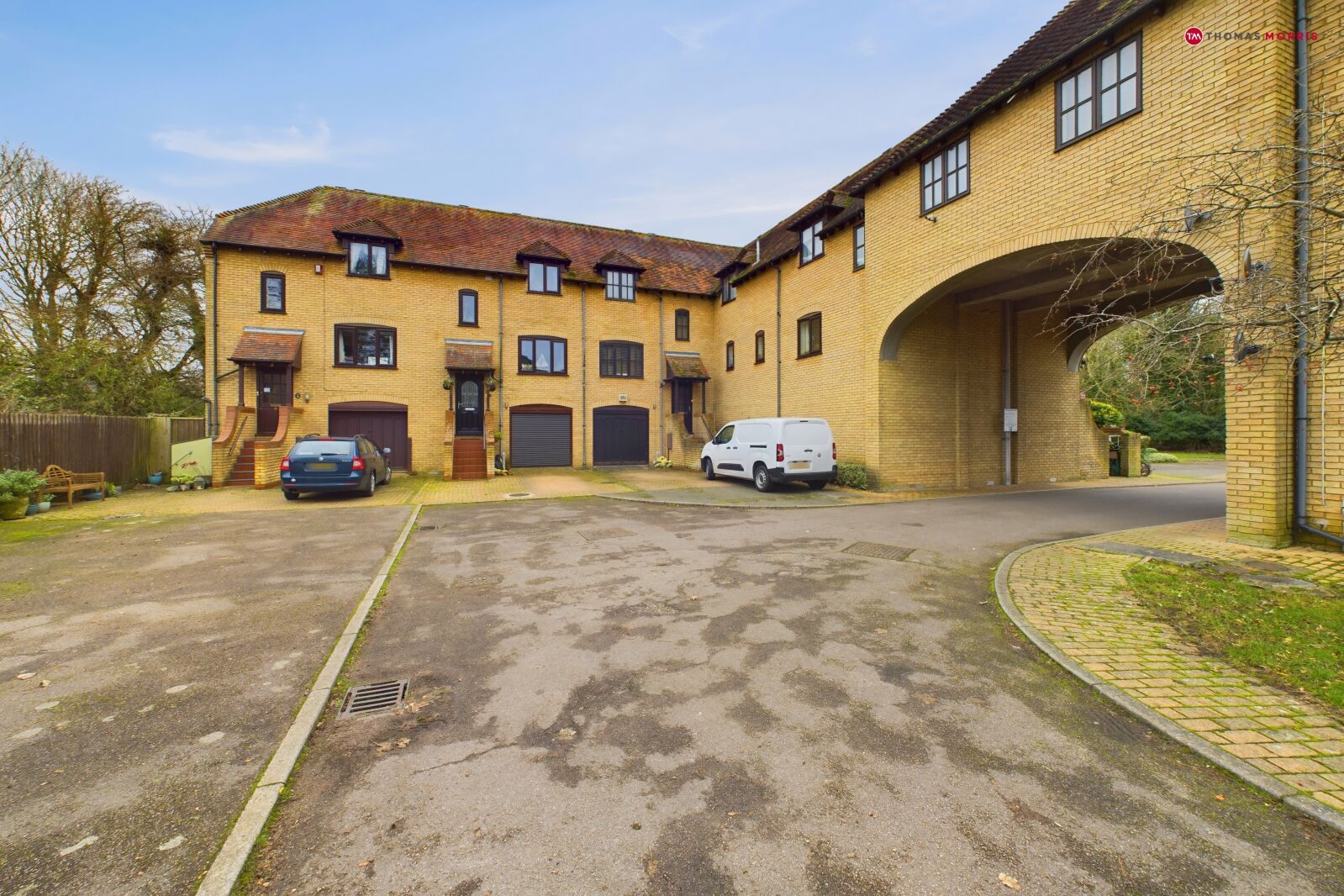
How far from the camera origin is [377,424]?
63.4 ft

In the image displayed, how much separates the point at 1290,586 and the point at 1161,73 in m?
7.82

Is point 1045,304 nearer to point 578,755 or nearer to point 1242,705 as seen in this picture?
point 1242,705

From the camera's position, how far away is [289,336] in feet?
59.8

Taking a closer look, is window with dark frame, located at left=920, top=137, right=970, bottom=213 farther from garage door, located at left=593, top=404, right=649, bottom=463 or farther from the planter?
the planter

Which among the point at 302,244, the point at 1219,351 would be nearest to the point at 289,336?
the point at 302,244

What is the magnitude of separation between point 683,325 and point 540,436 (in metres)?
7.87

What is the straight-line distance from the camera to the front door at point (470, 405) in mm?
20297

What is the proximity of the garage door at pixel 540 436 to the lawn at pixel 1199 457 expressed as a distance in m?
32.7

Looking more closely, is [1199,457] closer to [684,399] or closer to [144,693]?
[684,399]

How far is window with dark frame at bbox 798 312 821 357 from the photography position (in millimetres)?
16969

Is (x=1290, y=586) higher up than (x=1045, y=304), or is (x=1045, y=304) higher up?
(x=1045, y=304)

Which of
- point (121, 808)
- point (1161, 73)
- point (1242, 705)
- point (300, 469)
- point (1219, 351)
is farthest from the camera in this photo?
point (300, 469)

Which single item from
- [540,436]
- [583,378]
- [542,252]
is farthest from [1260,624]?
[542,252]

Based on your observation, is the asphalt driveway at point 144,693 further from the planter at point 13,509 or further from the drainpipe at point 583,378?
the drainpipe at point 583,378
